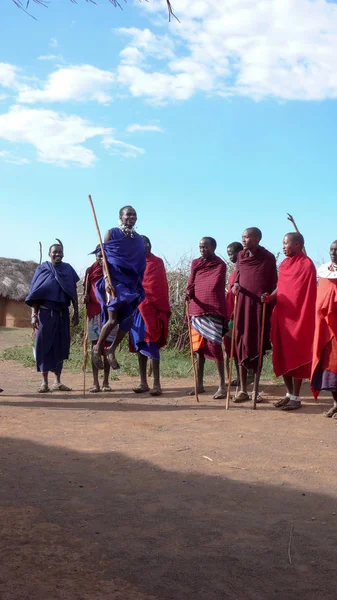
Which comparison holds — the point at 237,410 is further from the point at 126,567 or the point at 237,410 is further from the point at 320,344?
the point at 126,567

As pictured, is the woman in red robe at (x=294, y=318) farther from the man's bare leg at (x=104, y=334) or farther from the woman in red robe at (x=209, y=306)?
the man's bare leg at (x=104, y=334)

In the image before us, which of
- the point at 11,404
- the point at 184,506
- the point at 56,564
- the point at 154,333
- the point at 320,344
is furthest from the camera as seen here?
the point at 154,333

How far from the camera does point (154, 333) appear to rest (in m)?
9.17

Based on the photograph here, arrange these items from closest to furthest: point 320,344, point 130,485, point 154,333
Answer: point 130,485
point 320,344
point 154,333

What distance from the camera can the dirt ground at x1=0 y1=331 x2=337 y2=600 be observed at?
10.3ft

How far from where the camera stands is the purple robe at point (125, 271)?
26.3 feet

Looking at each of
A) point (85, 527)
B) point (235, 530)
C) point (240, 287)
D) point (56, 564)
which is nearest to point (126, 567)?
point (56, 564)

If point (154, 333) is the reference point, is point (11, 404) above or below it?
below

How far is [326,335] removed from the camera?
24.2 ft

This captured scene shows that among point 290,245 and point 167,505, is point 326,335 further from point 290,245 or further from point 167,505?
point 167,505

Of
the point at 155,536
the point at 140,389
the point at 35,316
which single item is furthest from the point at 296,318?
the point at 155,536

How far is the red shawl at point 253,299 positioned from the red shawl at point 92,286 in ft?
7.25

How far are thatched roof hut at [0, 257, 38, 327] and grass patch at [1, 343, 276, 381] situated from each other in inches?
274

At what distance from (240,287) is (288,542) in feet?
15.7
